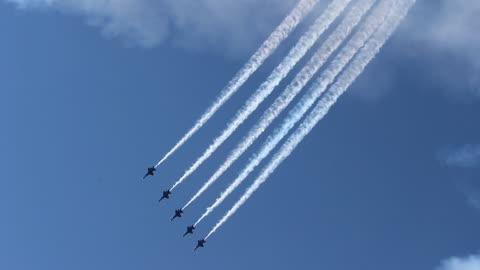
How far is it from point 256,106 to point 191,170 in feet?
31.0

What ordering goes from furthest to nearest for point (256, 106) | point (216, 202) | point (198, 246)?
1. point (198, 246)
2. point (216, 202)
3. point (256, 106)

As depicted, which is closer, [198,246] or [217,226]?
[217,226]

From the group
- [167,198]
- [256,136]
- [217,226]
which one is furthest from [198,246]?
[256,136]

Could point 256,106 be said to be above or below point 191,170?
above

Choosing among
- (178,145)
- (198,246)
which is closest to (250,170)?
(178,145)

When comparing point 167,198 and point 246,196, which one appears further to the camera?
point 167,198

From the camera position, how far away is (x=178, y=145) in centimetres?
6588

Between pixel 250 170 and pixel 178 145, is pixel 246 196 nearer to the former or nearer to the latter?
pixel 250 170

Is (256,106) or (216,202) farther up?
(256,106)

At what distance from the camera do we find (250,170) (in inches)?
2431

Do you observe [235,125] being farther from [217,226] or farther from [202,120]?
[217,226]

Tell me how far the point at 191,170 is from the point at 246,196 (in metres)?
5.69

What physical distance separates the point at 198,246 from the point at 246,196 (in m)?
17.2

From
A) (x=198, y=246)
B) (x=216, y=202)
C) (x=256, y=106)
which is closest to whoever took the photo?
(x=256, y=106)
